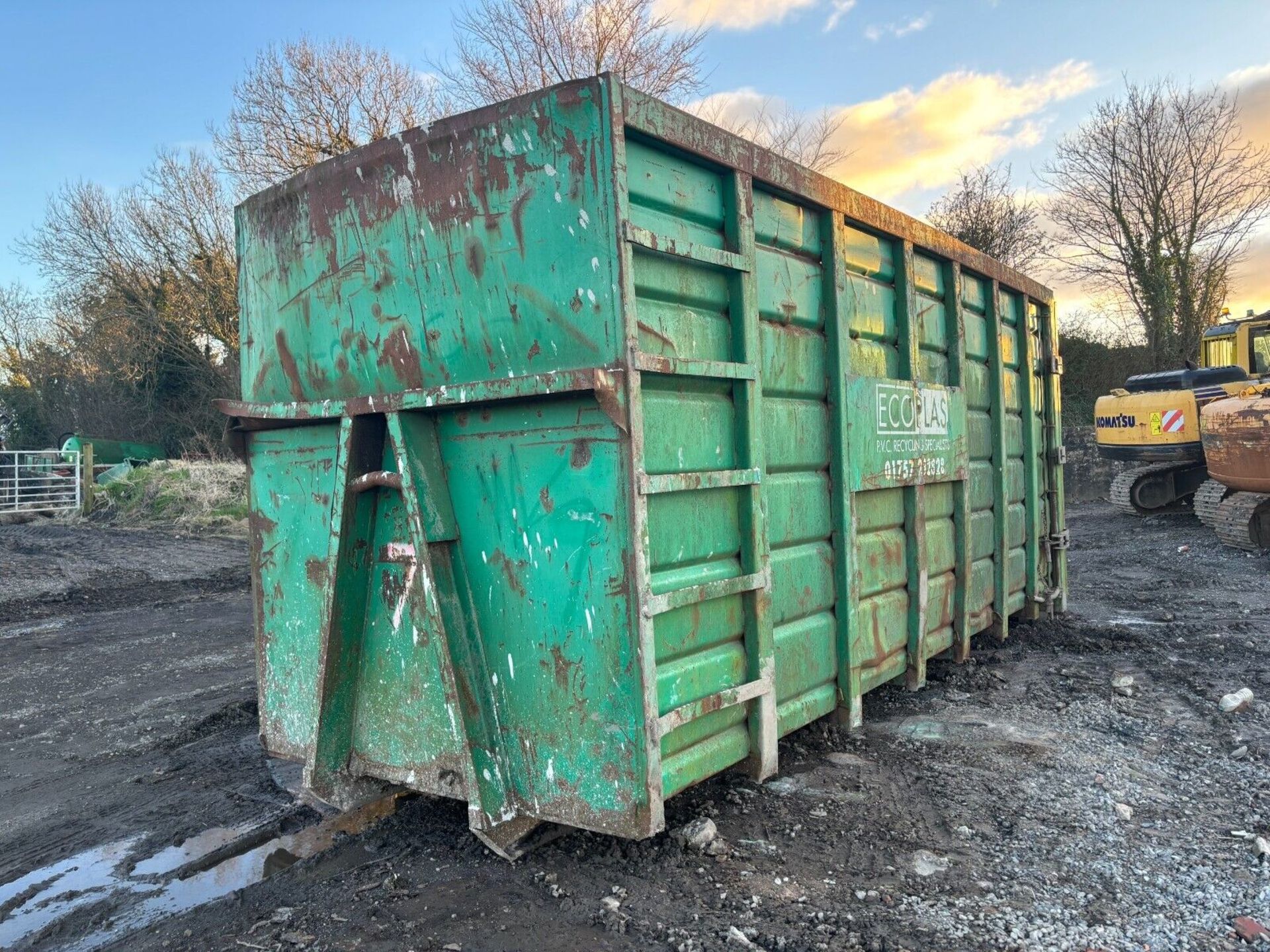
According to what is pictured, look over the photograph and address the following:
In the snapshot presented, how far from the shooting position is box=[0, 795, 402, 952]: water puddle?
105 inches

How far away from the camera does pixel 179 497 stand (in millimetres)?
16797

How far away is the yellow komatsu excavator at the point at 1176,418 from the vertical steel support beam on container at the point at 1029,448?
6.44 m

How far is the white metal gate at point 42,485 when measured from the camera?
18.2m

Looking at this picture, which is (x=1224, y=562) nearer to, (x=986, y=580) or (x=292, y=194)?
(x=986, y=580)

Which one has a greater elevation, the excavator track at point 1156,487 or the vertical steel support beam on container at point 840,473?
the vertical steel support beam on container at point 840,473

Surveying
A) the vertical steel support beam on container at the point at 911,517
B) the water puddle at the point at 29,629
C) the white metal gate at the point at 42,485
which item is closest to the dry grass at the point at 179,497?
the white metal gate at the point at 42,485

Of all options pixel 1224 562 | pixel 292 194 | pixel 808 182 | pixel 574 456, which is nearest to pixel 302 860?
pixel 574 456

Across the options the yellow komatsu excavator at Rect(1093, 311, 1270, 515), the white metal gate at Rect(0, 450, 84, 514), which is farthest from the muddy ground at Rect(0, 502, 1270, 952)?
the white metal gate at Rect(0, 450, 84, 514)

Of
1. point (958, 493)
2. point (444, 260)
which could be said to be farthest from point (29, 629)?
point (958, 493)

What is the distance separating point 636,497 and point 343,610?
1.17m

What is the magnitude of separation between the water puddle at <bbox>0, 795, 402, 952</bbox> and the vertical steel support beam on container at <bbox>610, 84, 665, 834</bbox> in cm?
119

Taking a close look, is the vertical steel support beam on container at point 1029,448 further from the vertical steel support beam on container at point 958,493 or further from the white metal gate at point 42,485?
the white metal gate at point 42,485

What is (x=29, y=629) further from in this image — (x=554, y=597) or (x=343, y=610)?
(x=554, y=597)

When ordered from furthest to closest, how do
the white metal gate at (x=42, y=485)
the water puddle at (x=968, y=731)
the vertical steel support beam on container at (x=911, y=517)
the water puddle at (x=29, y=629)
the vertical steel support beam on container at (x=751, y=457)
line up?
the white metal gate at (x=42, y=485) < the water puddle at (x=29, y=629) < the vertical steel support beam on container at (x=911, y=517) < the water puddle at (x=968, y=731) < the vertical steel support beam on container at (x=751, y=457)
